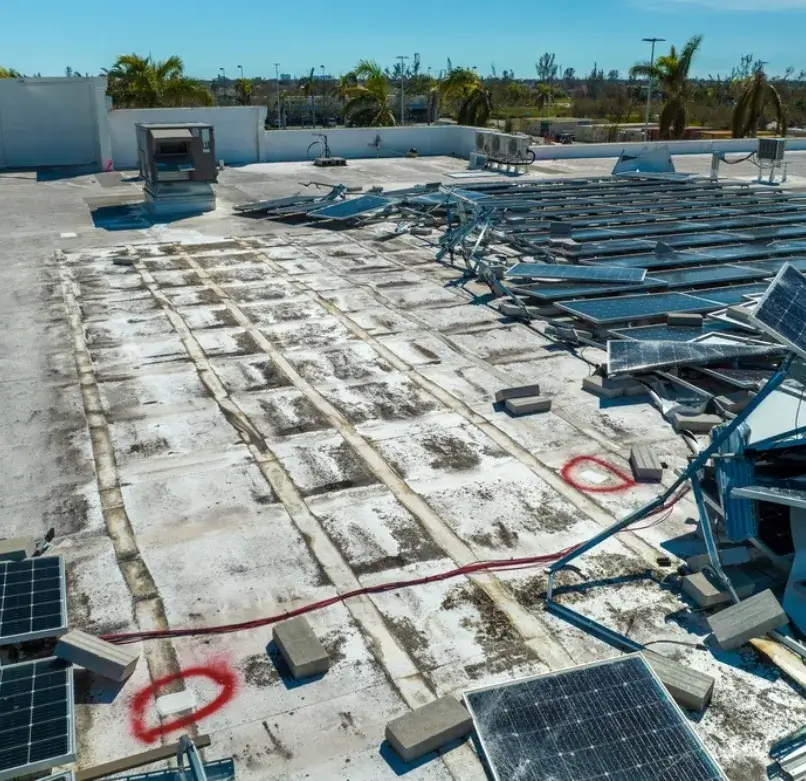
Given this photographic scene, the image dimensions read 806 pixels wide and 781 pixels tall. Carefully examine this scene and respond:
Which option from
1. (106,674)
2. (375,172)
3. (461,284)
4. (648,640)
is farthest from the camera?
(375,172)

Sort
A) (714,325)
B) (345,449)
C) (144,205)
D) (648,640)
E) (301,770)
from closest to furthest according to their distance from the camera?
(301,770), (648,640), (345,449), (714,325), (144,205)

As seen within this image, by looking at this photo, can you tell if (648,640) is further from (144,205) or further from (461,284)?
(144,205)

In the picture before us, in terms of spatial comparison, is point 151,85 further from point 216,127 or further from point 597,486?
point 597,486

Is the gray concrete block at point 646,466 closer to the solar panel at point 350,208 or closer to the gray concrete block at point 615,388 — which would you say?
the gray concrete block at point 615,388

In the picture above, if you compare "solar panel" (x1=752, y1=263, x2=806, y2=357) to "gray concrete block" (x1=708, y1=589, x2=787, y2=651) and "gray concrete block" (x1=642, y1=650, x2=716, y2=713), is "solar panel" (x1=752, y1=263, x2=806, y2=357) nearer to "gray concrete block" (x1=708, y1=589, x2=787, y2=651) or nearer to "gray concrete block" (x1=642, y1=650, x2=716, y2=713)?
"gray concrete block" (x1=708, y1=589, x2=787, y2=651)

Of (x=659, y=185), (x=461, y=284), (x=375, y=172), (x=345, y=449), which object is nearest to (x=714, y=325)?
(x=461, y=284)

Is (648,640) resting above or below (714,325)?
below

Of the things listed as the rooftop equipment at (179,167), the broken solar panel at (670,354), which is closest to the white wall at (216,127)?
the rooftop equipment at (179,167)
